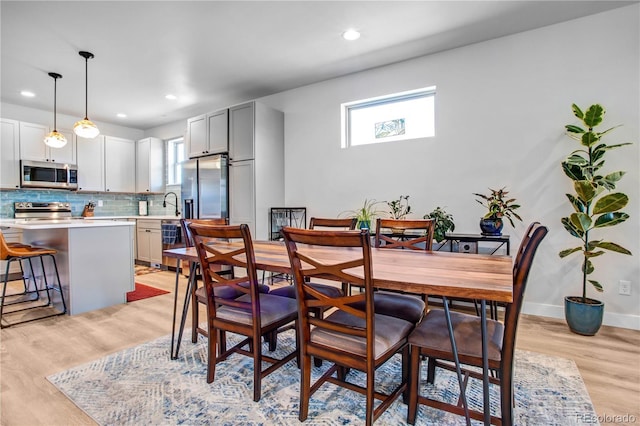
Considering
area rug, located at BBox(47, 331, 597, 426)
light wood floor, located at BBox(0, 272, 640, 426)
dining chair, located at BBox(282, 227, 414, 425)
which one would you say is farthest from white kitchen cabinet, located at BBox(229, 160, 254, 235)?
dining chair, located at BBox(282, 227, 414, 425)

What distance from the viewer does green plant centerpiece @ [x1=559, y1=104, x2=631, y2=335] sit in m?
2.52

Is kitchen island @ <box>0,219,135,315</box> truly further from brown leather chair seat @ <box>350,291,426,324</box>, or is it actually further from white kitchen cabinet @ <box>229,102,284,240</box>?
brown leather chair seat @ <box>350,291,426,324</box>

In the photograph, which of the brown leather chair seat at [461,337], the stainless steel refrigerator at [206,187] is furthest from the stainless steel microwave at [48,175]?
the brown leather chair seat at [461,337]

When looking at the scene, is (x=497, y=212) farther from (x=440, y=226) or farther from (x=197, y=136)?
(x=197, y=136)

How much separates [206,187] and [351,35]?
2846mm

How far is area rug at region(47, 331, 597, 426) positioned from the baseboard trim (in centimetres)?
98

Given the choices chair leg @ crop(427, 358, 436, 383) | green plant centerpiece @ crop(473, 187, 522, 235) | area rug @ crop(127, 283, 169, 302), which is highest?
green plant centerpiece @ crop(473, 187, 522, 235)

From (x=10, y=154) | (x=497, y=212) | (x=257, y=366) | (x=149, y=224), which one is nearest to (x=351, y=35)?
(x=497, y=212)

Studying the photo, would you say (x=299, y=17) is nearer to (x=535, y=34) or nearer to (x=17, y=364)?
(x=535, y=34)

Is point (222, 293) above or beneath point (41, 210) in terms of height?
beneath

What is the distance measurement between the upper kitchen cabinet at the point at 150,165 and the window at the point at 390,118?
159 inches

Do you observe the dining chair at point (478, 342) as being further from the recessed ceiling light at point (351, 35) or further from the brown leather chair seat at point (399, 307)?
the recessed ceiling light at point (351, 35)

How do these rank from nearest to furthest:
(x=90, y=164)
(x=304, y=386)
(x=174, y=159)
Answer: (x=304, y=386) → (x=90, y=164) → (x=174, y=159)

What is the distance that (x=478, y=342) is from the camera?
1.40 meters
